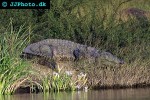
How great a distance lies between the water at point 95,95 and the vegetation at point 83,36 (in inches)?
27.7

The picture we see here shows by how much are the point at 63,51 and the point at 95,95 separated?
4816mm

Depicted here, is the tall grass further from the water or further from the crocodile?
the crocodile

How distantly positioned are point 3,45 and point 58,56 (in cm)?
378

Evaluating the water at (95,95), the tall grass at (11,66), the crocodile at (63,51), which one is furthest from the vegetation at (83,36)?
the water at (95,95)

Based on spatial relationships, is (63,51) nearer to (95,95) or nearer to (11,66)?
(11,66)

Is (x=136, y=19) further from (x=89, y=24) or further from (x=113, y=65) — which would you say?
(x=113, y=65)

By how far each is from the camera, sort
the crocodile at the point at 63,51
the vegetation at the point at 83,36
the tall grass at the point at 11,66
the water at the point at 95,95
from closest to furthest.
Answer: the water at the point at 95,95 < the tall grass at the point at 11,66 < the vegetation at the point at 83,36 < the crocodile at the point at 63,51

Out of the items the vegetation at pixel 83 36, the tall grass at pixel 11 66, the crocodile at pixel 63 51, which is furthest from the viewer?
the crocodile at pixel 63 51

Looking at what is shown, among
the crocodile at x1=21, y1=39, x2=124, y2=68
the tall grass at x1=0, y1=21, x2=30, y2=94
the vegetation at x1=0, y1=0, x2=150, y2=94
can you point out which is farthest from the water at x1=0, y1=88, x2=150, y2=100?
the crocodile at x1=21, y1=39, x2=124, y2=68

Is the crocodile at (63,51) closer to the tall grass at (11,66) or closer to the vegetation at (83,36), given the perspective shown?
the vegetation at (83,36)

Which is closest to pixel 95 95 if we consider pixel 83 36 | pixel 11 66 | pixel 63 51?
pixel 11 66

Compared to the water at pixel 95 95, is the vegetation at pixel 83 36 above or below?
above

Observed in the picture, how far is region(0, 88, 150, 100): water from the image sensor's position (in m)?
20.2

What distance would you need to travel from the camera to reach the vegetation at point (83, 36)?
21875mm
